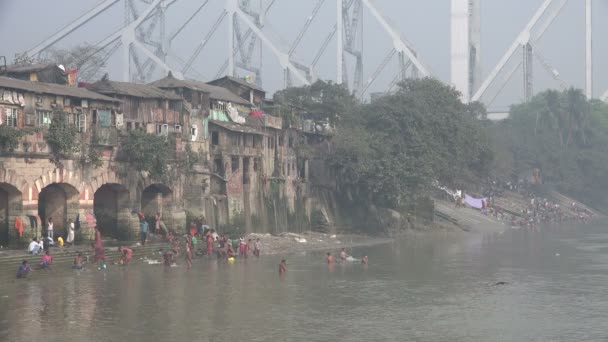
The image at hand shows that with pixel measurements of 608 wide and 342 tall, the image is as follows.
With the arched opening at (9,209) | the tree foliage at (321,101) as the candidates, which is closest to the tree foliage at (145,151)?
the arched opening at (9,209)

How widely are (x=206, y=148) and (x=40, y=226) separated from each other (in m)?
10.2

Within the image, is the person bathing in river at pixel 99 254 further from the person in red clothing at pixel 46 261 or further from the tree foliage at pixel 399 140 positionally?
the tree foliage at pixel 399 140

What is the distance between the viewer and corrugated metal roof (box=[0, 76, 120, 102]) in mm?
30641

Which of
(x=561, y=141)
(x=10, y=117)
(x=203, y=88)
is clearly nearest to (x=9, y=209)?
(x=10, y=117)

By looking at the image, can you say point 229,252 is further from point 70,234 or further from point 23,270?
point 23,270

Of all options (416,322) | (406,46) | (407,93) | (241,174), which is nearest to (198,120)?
(241,174)

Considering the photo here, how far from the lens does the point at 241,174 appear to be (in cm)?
4225

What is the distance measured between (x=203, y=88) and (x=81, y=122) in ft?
34.2

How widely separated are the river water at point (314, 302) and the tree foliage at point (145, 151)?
454 centimetres

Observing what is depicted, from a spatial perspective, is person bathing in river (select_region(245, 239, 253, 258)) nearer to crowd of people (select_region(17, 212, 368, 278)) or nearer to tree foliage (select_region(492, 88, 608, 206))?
crowd of people (select_region(17, 212, 368, 278))

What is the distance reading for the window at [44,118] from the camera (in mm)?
31625

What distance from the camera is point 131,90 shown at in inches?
1480

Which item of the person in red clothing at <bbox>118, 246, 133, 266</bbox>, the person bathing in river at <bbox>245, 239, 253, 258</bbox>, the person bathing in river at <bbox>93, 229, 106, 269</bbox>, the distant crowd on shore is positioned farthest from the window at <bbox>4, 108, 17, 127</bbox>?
the distant crowd on shore

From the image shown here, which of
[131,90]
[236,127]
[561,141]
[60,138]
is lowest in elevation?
[60,138]
